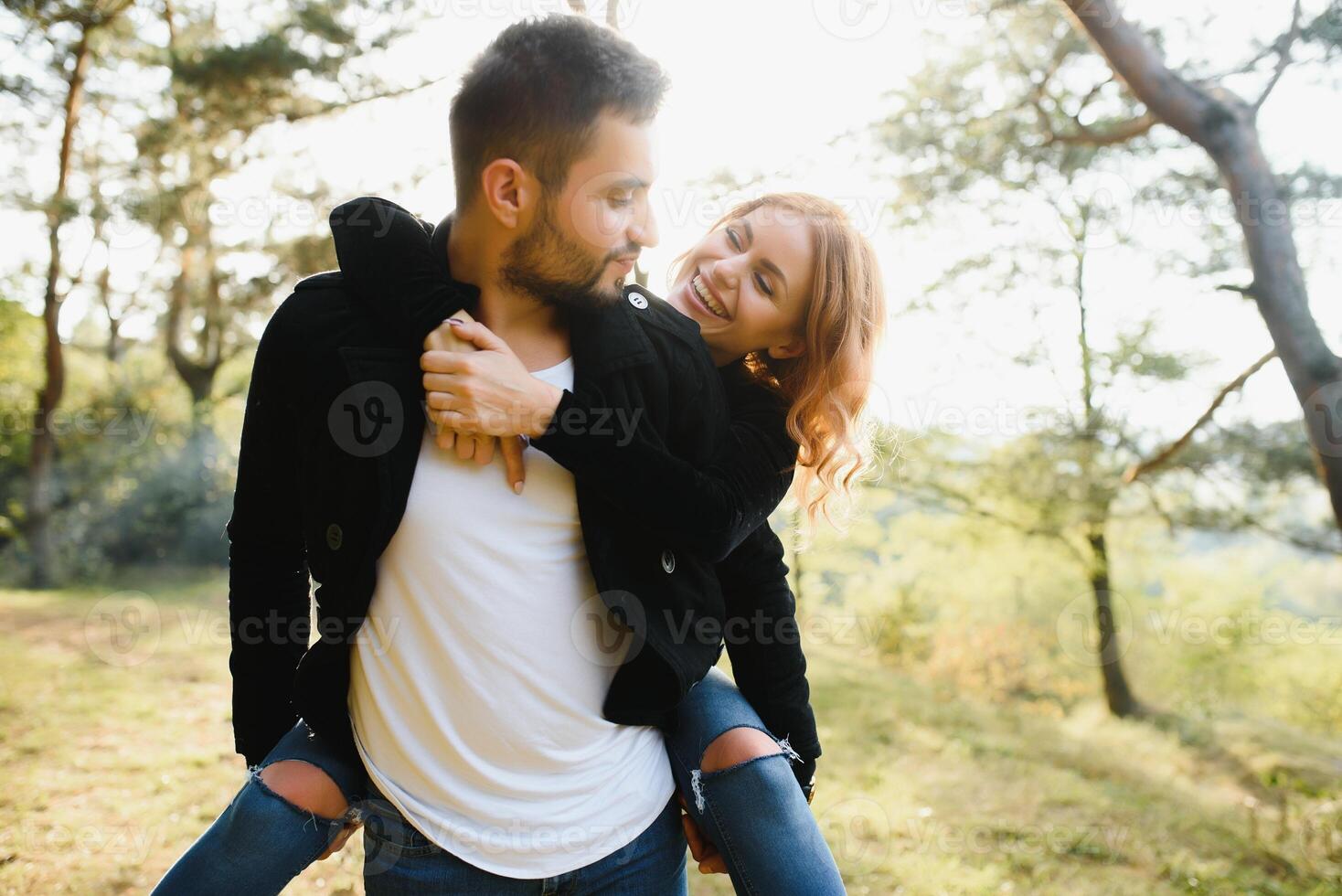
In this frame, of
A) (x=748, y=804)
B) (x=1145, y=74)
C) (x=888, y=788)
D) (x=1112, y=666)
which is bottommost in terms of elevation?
(x=1112, y=666)

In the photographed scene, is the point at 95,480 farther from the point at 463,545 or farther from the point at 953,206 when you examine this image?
the point at 463,545

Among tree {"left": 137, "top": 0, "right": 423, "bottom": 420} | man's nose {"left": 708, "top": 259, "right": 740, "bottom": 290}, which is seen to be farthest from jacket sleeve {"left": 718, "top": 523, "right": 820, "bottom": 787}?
tree {"left": 137, "top": 0, "right": 423, "bottom": 420}

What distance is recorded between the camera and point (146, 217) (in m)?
9.33

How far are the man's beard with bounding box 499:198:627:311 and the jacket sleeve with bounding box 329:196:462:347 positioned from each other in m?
0.10

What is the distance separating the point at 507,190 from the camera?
125 cm

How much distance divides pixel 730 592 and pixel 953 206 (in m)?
7.54

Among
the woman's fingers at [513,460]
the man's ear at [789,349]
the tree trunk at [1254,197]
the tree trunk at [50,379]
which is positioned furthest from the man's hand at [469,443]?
the tree trunk at [50,379]

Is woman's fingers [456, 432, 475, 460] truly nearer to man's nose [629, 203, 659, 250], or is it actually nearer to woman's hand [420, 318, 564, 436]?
woman's hand [420, 318, 564, 436]

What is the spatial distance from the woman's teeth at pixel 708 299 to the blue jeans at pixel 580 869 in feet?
2.31

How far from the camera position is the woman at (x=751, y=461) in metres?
1.26

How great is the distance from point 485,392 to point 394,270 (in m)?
0.28

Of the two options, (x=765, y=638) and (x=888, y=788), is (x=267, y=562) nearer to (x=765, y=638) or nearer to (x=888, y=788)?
(x=765, y=638)

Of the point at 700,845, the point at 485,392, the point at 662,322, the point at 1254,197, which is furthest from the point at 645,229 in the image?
the point at 1254,197

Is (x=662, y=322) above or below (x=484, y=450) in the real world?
above
